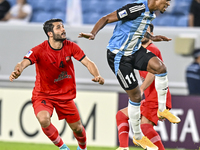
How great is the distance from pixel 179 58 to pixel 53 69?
10.7 feet

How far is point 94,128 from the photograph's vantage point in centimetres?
850

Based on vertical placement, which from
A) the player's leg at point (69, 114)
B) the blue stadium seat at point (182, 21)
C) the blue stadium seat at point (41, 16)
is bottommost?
the player's leg at point (69, 114)

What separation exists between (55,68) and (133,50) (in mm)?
1306

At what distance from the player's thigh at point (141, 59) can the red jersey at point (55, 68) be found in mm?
1013

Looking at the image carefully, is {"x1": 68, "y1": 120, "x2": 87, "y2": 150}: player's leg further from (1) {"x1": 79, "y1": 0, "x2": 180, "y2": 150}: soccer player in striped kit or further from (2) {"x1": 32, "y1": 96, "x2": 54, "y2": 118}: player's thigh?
(1) {"x1": 79, "y1": 0, "x2": 180, "y2": 150}: soccer player in striped kit

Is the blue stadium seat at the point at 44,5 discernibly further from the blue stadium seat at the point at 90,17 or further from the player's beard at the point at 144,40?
the player's beard at the point at 144,40

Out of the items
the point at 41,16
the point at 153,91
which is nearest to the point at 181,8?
the point at 41,16

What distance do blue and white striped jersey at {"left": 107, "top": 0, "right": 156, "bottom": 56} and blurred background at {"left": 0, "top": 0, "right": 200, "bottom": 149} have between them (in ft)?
10.4

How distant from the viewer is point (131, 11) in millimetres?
5031

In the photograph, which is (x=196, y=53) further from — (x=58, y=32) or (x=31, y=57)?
(x=31, y=57)

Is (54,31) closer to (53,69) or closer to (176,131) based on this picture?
(53,69)

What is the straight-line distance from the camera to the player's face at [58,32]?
19.7 feet

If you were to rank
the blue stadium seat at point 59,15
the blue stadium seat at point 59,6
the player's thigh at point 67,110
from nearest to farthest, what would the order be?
1. the player's thigh at point 67,110
2. the blue stadium seat at point 59,15
3. the blue stadium seat at point 59,6

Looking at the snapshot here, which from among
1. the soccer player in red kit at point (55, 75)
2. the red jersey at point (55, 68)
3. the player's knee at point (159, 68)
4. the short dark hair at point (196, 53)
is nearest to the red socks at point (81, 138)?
the soccer player in red kit at point (55, 75)
